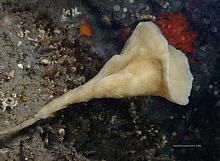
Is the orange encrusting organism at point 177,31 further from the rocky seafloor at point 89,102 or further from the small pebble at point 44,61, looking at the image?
the small pebble at point 44,61

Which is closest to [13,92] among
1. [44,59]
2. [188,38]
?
[44,59]

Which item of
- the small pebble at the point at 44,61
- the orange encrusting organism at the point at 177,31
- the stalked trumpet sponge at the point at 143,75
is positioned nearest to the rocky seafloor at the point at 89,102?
the small pebble at the point at 44,61

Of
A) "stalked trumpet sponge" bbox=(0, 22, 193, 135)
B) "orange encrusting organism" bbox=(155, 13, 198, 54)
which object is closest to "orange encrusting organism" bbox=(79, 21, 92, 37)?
"orange encrusting organism" bbox=(155, 13, 198, 54)

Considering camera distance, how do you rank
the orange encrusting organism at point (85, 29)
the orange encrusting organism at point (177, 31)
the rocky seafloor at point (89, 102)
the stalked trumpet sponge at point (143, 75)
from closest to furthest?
the stalked trumpet sponge at point (143, 75)
the rocky seafloor at point (89, 102)
the orange encrusting organism at point (85, 29)
the orange encrusting organism at point (177, 31)

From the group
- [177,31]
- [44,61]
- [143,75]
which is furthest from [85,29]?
[143,75]

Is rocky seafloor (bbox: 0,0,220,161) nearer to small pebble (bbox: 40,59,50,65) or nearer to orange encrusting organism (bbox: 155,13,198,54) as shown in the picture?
small pebble (bbox: 40,59,50,65)

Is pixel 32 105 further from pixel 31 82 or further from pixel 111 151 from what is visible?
pixel 111 151
